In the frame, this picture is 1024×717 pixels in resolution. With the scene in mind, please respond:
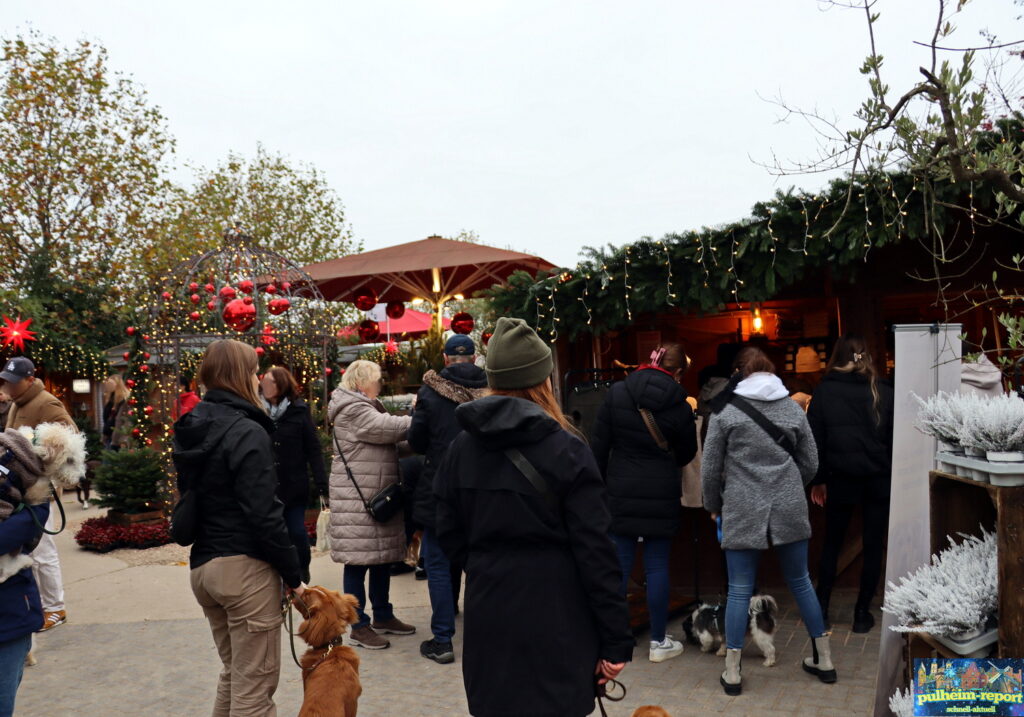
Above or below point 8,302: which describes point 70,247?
above

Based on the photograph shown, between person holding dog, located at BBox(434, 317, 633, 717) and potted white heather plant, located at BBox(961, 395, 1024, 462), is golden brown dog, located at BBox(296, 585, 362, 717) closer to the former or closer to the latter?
person holding dog, located at BBox(434, 317, 633, 717)

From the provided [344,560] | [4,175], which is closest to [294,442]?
[344,560]

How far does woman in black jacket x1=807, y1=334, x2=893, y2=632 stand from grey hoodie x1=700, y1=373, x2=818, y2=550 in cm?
79

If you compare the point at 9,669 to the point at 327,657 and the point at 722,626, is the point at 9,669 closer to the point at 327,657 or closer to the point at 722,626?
the point at 327,657

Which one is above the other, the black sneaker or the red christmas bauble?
the red christmas bauble

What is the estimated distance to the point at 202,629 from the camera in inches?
232

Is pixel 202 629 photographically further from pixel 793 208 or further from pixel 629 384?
pixel 793 208

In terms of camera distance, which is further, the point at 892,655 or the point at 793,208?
the point at 793,208

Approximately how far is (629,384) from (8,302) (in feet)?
49.0

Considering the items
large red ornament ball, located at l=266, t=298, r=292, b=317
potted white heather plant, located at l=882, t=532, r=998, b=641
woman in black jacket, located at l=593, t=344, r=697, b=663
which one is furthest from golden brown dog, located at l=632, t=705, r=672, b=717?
large red ornament ball, located at l=266, t=298, r=292, b=317

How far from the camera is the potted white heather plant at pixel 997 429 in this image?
2291 millimetres

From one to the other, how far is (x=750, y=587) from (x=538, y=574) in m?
2.42

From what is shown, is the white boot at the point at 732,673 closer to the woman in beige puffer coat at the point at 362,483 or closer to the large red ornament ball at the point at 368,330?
the woman in beige puffer coat at the point at 362,483

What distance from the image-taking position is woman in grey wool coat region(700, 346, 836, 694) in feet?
14.2
